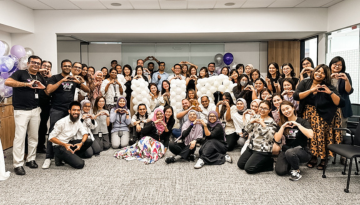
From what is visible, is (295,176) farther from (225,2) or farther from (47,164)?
(225,2)

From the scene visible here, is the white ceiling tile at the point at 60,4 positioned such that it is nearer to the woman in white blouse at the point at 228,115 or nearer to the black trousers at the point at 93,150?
the black trousers at the point at 93,150

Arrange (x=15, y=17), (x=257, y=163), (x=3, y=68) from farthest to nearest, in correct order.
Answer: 1. (x=15, y=17)
2. (x=3, y=68)
3. (x=257, y=163)

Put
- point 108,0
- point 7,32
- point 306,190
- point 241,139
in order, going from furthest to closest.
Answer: point 7,32
point 108,0
point 241,139
point 306,190

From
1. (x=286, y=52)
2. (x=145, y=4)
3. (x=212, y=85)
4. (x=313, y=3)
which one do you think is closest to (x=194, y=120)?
(x=212, y=85)

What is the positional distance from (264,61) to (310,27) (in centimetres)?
217

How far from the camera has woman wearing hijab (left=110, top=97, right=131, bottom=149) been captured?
15.9ft

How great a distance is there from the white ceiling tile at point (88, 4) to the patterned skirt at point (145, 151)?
3.40 m

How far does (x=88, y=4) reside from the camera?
226 inches

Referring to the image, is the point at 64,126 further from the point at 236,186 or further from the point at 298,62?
the point at 298,62

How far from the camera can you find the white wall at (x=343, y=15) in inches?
206

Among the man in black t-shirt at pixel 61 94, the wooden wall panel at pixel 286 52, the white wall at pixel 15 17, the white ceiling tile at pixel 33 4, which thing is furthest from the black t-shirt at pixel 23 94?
A: the wooden wall panel at pixel 286 52

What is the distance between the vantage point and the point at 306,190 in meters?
2.92

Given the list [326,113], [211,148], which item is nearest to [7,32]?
[211,148]

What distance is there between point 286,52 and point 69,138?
6765 mm
